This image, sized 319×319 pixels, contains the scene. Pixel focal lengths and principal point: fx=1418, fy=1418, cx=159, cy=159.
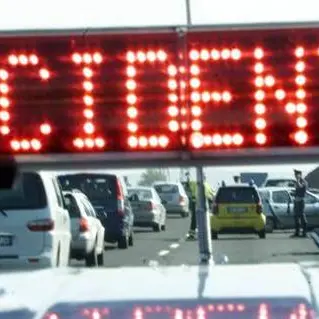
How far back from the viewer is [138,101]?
4.91 metres

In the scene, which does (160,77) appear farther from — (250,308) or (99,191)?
(99,191)

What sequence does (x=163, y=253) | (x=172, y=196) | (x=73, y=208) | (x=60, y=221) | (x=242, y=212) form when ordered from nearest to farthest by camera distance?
1. (x=60, y=221)
2. (x=73, y=208)
3. (x=163, y=253)
4. (x=242, y=212)
5. (x=172, y=196)

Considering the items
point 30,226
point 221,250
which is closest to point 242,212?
point 221,250

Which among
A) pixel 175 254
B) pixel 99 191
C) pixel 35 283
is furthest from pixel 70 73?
pixel 99 191

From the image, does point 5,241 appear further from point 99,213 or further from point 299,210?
point 299,210

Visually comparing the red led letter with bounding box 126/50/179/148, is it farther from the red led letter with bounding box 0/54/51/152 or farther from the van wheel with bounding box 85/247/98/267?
the van wheel with bounding box 85/247/98/267

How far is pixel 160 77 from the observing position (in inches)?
194

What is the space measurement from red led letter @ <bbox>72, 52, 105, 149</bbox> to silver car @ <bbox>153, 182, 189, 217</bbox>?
57.0 m

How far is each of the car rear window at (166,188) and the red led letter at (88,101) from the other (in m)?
57.1

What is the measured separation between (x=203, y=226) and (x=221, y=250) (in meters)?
26.7

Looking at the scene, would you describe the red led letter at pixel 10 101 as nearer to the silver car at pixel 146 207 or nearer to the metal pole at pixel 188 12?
the metal pole at pixel 188 12

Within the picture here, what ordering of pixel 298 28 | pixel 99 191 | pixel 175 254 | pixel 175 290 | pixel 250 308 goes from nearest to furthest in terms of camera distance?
pixel 250 308
pixel 175 290
pixel 298 28
pixel 175 254
pixel 99 191

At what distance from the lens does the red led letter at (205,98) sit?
4871 mm

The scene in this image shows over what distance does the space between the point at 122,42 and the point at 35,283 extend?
1.13 meters
